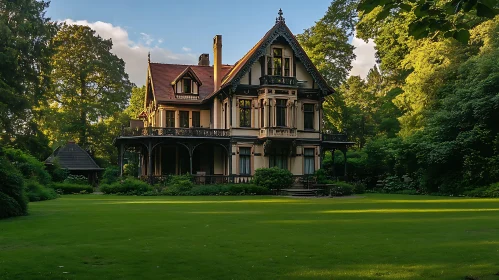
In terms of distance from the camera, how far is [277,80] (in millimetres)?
36562

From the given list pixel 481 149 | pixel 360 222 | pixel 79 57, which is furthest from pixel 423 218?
pixel 79 57

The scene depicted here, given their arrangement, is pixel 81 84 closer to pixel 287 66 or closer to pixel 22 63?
pixel 22 63

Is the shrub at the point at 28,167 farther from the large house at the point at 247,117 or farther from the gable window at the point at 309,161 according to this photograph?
the gable window at the point at 309,161

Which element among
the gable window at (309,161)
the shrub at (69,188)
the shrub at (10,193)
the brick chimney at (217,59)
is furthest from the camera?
the brick chimney at (217,59)

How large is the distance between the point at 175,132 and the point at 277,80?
8.52 m

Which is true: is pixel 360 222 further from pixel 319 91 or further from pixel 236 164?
pixel 319 91

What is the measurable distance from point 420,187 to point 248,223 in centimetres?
2479

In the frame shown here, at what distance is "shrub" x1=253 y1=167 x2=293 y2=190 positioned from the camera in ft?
108

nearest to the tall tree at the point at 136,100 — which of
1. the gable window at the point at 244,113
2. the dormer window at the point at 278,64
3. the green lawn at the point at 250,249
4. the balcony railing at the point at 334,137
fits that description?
the gable window at the point at 244,113

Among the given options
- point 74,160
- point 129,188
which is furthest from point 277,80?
point 74,160

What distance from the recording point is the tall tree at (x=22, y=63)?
3788cm

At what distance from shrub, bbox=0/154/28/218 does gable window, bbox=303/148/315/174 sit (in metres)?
A: 26.1

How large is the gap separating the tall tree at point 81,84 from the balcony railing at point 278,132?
26805mm

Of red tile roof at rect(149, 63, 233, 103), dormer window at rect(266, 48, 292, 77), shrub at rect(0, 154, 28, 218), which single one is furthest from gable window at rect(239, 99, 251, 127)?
shrub at rect(0, 154, 28, 218)
